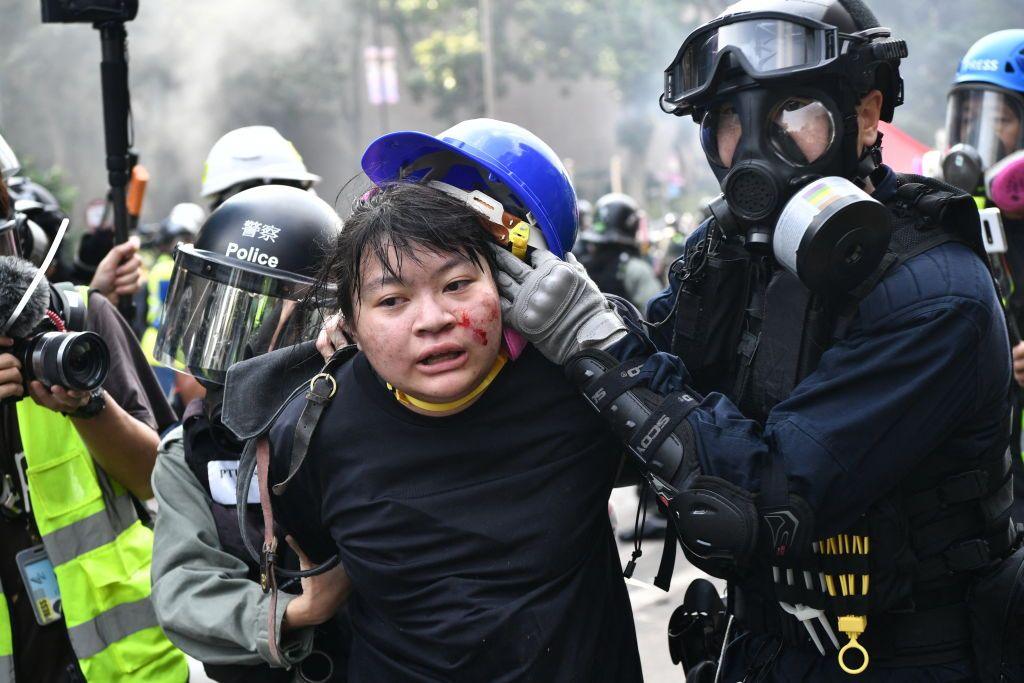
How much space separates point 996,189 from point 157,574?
288 cm

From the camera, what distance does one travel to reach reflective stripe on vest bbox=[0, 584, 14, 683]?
2.68m

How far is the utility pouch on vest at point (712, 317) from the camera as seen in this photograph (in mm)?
2416

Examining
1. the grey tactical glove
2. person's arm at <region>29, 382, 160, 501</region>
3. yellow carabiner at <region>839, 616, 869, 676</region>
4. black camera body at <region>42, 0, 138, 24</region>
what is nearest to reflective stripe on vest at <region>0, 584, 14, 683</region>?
person's arm at <region>29, 382, 160, 501</region>

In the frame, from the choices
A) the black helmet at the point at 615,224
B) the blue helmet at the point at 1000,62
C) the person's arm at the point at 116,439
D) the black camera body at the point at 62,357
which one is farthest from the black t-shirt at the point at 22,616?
the black helmet at the point at 615,224

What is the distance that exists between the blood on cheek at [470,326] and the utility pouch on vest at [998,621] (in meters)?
1.05

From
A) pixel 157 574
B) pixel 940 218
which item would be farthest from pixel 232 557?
pixel 940 218

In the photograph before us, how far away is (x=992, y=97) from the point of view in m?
4.37

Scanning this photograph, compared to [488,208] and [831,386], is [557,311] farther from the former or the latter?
[831,386]

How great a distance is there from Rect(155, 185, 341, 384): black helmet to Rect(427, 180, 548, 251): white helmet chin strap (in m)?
0.59

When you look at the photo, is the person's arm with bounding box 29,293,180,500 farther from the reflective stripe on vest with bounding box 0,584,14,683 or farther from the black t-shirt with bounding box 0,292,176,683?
the reflective stripe on vest with bounding box 0,584,14,683

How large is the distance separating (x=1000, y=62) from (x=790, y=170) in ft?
8.81

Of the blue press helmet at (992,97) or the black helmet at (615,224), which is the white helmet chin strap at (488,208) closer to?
the blue press helmet at (992,97)

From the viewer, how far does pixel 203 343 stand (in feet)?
9.14

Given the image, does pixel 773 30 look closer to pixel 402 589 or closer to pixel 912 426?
pixel 912 426
